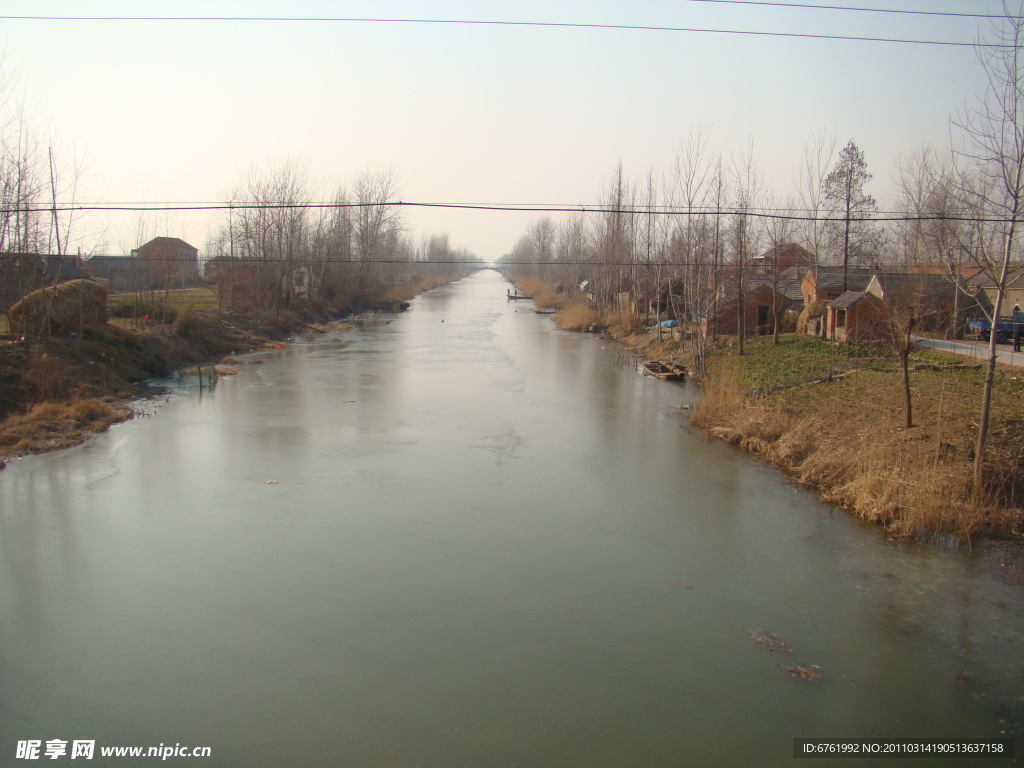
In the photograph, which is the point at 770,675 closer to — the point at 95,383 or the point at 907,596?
the point at 907,596

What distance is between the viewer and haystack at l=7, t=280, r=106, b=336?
50.8ft

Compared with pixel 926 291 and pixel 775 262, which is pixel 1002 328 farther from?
pixel 775 262

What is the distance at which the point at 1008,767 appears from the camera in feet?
15.5

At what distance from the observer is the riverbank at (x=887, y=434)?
8430 millimetres

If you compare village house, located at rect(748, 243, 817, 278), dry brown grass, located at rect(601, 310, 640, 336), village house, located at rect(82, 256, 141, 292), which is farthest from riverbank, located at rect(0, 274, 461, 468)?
village house, located at rect(748, 243, 817, 278)

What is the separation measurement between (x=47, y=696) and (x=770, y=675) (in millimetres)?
5555

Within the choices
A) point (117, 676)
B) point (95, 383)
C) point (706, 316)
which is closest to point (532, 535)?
point (117, 676)

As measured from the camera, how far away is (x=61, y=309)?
53.7 ft

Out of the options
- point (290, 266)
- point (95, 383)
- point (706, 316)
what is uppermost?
point (290, 266)

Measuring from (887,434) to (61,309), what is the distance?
1700 centimetres

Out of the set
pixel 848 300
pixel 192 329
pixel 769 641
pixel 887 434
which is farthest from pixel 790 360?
pixel 192 329

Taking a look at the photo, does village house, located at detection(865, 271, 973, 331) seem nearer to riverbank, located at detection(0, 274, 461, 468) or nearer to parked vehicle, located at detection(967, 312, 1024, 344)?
parked vehicle, located at detection(967, 312, 1024, 344)

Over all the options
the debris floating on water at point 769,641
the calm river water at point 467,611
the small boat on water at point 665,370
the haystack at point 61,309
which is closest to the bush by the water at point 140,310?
the haystack at point 61,309

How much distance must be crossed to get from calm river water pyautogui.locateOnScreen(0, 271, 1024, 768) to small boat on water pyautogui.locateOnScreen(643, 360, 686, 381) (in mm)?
8274
